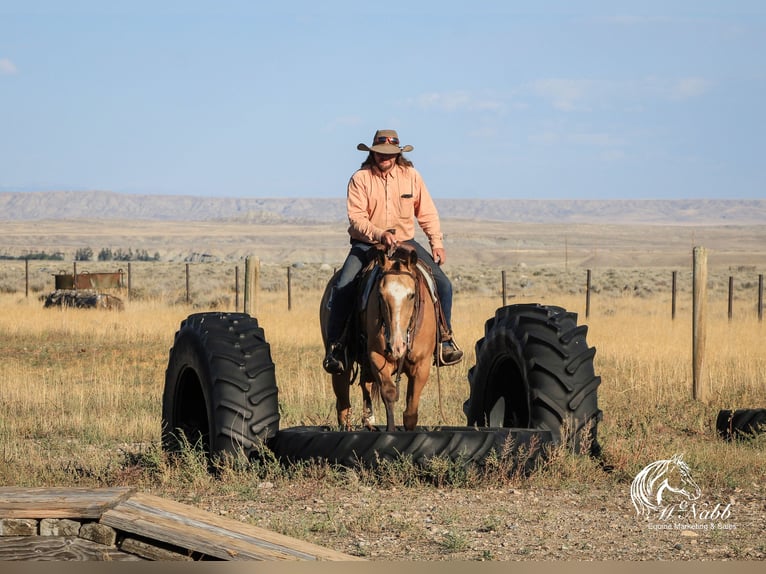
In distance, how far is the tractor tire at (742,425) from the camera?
11586mm

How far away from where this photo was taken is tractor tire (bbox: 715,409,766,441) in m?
11.6

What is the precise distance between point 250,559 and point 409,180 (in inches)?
237

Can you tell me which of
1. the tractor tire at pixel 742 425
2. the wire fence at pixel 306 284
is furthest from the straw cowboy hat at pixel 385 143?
the wire fence at pixel 306 284

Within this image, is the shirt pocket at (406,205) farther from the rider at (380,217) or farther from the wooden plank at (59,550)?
the wooden plank at (59,550)

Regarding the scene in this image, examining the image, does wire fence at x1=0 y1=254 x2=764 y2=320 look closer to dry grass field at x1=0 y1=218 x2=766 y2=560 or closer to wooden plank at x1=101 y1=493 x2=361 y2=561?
dry grass field at x1=0 y1=218 x2=766 y2=560

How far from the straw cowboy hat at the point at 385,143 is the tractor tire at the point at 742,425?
436 centimetres

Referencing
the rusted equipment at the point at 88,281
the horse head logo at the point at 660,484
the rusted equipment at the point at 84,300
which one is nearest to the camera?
the horse head logo at the point at 660,484

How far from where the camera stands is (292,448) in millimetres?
9398

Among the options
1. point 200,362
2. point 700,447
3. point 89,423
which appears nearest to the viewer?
point 200,362

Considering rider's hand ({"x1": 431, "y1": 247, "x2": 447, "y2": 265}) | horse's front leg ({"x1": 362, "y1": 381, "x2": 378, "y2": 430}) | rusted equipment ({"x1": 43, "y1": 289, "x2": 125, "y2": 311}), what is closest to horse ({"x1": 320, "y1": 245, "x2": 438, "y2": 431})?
horse's front leg ({"x1": 362, "y1": 381, "x2": 378, "y2": 430})

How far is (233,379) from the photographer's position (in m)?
9.39

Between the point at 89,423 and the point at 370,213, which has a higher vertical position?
the point at 370,213

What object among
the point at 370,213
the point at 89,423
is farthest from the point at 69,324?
the point at 370,213

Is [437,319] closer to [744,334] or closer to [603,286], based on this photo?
[744,334]
